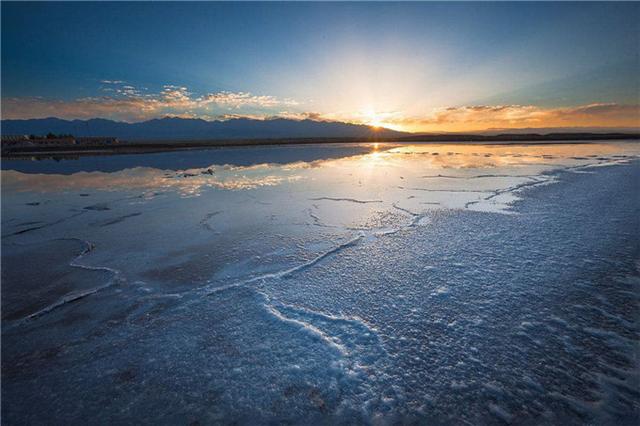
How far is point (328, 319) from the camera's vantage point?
2.50 meters

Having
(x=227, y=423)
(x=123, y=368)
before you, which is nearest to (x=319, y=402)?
(x=227, y=423)

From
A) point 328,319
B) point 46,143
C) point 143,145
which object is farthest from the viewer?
point 46,143

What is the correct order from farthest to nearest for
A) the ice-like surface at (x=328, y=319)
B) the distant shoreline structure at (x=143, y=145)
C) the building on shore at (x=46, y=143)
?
the building on shore at (x=46, y=143), the distant shoreline structure at (x=143, y=145), the ice-like surface at (x=328, y=319)

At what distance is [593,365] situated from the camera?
6.30 ft

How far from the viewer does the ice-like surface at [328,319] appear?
1.75 metres

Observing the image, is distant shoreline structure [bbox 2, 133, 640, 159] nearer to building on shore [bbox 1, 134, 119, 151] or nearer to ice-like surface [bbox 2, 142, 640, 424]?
building on shore [bbox 1, 134, 119, 151]

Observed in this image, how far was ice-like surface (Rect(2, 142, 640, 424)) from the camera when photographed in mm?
1752

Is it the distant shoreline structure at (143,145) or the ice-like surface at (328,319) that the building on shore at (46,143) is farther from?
the ice-like surface at (328,319)

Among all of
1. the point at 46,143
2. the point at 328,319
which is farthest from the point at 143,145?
the point at 328,319

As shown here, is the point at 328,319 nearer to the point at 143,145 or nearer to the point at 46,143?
the point at 143,145

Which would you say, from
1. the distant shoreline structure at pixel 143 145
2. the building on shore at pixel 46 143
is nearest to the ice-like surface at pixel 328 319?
the distant shoreline structure at pixel 143 145

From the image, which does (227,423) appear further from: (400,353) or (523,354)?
(523,354)

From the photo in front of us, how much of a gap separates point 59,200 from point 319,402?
9240mm

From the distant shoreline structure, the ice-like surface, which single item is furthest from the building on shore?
the ice-like surface
